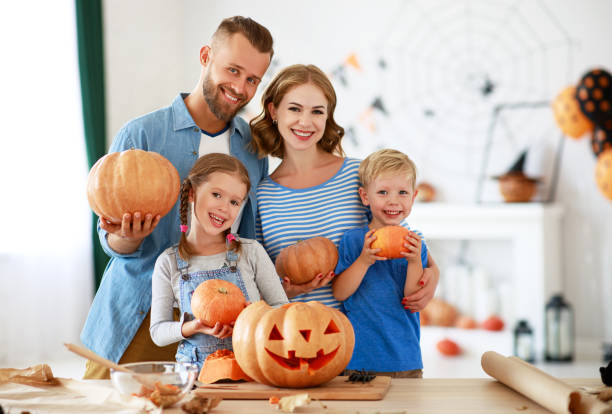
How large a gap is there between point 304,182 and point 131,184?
2.23 ft

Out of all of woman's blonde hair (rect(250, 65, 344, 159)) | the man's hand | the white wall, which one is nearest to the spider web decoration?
the white wall

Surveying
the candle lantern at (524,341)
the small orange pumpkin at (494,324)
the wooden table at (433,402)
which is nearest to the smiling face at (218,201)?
the wooden table at (433,402)

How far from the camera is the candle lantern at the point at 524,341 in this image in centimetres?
442

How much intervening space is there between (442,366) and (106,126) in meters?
3.25

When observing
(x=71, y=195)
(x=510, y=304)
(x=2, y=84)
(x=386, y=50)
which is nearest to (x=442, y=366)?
(x=510, y=304)

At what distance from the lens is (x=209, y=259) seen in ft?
5.23

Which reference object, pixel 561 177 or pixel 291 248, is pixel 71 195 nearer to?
pixel 291 248

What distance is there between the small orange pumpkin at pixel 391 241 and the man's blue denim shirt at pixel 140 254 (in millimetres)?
468

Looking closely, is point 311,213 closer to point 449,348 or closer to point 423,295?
point 423,295

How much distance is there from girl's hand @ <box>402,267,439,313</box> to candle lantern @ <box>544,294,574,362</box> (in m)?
3.02

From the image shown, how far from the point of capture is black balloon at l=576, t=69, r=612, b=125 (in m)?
4.51

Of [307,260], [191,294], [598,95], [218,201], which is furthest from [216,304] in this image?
[598,95]

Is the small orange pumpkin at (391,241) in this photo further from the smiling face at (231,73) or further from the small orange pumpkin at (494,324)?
the small orange pumpkin at (494,324)

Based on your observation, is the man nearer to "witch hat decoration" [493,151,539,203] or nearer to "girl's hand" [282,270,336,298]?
"girl's hand" [282,270,336,298]
